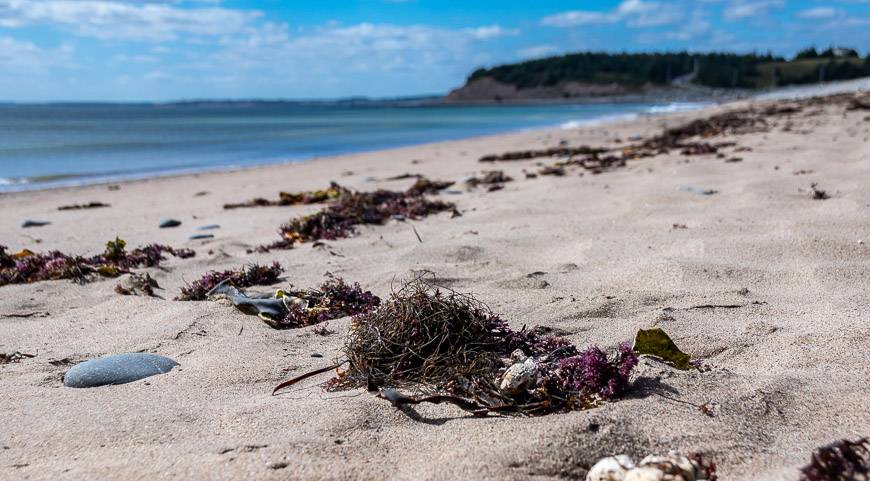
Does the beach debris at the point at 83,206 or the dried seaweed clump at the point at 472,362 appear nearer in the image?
the dried seaweed clump at the point at 472,362

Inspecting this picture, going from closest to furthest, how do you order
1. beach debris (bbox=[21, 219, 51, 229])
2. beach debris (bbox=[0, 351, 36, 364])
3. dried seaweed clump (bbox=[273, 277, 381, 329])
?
beach debris (bbox=[0, 351, 36, 364]) < dried seaweed clump (bbox=[273, 277, 381, 329]) < beach debris (bbox=[21, 219, 51, 229])

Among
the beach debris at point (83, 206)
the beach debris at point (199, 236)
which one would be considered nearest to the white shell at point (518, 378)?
the beach debris at point (199, 236)

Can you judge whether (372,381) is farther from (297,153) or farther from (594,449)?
(297,153)

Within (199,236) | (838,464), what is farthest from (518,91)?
(838,464)

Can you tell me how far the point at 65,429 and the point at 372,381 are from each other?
98 cm

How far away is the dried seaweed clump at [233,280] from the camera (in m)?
3.69

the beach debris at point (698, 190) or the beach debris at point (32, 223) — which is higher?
the beach debris at point (698, 190)

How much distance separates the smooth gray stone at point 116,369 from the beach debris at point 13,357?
36 cm

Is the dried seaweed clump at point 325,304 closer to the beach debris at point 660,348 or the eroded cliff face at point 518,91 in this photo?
the beach debris at point 660,348

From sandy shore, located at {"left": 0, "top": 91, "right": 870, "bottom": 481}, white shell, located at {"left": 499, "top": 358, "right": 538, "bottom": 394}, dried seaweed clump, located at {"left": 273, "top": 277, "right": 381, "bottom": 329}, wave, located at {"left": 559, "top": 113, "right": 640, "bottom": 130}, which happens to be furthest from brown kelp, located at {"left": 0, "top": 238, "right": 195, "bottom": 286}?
wave, located at {"left": 559, "top": 113, "right": 640, "bottom": 130}

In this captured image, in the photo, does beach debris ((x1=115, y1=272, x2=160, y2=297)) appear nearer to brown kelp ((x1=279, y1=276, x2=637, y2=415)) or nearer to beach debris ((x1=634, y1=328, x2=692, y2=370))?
brown kelp ((x1=279, y1=276, x2=637, y2=415))

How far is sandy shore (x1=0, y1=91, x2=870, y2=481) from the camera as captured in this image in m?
1.90

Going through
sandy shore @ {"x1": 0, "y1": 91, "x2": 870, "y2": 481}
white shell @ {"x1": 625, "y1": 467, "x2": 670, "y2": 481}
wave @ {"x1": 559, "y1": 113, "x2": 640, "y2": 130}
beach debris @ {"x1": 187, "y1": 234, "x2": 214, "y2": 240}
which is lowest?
wave @ {"x1": 559, "y1": 113, "x2": 640, "y2": 130}

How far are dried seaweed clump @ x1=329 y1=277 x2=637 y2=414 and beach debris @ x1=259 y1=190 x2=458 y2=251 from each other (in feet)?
8.18
